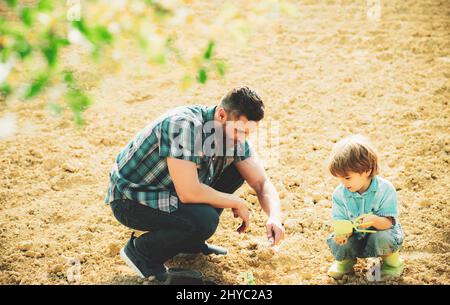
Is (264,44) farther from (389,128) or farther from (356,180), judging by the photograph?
(356,180)

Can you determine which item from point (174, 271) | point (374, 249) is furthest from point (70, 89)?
point (374, 249)

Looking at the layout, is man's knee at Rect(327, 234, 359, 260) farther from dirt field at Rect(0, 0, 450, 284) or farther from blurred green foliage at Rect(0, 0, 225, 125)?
blurred green foliage at Rect(0, 0, 225, 125)

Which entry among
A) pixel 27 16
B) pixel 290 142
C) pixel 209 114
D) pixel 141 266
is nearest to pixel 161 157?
pixel 209 114

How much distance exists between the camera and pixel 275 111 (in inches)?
170

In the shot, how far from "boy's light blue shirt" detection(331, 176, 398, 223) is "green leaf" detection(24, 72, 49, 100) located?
1.59 m

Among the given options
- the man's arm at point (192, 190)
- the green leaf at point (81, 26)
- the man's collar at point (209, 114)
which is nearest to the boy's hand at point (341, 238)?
the man's arm at point (192, 190)

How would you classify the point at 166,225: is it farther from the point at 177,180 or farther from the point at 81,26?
the point at 81,26

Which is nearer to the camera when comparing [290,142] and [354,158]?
[354,158]

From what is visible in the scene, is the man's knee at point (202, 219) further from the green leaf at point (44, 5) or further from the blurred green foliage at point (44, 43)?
the green leaf at point (44, 5)

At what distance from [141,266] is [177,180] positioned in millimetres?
519

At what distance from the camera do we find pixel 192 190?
241 centimetres

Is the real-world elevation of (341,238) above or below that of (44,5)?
below

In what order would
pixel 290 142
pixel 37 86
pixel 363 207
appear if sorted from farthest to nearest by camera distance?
pixel 290 142, pixel 363 207, pixel 37 86

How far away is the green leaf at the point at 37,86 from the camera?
1404 mm
